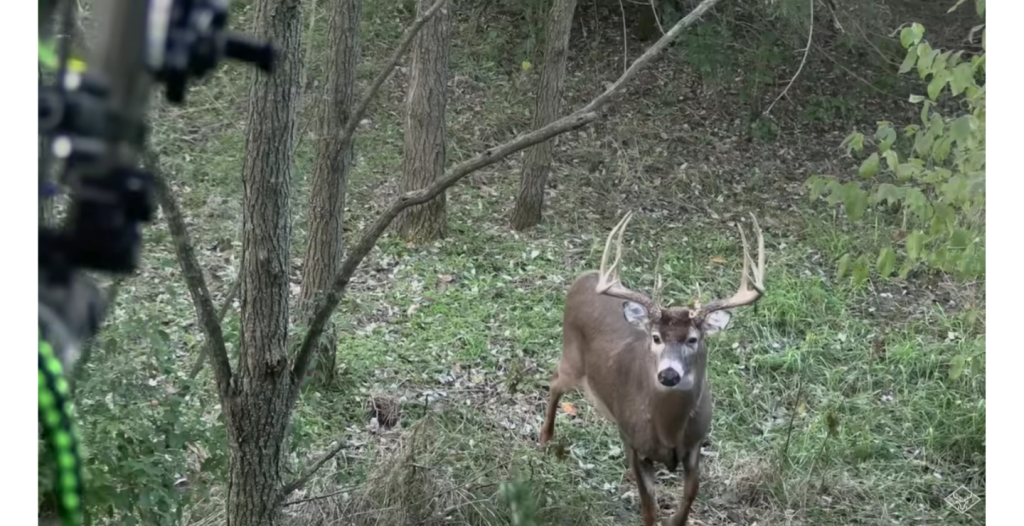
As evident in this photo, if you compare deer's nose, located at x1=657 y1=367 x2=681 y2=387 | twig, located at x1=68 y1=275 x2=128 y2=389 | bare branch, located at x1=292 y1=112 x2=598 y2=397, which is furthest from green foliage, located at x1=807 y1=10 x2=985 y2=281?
twig, located at x1=68 y1=275 x2=128 y2=389

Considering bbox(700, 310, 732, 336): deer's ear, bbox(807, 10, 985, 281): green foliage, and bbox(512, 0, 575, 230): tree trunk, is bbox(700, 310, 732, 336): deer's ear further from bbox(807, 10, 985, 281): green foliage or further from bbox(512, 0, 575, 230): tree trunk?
bbox(512, 0, 575, 230): tree trunk

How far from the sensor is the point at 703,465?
3.20m

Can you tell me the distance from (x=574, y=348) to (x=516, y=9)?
356 centimetres

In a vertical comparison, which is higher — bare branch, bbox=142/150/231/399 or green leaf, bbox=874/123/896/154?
green leaf, bbox=874/123/896/154

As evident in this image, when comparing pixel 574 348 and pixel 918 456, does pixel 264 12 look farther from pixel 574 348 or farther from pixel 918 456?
pixel 918 456

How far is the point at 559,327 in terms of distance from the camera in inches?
152

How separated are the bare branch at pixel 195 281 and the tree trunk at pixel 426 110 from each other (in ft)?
10.1

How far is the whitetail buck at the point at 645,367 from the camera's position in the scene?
2.61 m

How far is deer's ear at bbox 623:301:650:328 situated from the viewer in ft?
8.73

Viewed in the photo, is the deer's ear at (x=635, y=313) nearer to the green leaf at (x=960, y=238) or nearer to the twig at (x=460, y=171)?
the green leaf at (x=960, y=238)

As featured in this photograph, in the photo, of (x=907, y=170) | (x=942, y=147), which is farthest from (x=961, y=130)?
(x=907, y=170)

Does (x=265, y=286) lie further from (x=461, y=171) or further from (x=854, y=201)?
(x=854, y=201)

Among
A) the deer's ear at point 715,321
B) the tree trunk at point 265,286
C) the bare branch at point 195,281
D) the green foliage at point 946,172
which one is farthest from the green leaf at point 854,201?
the bare branch at point 195,281
